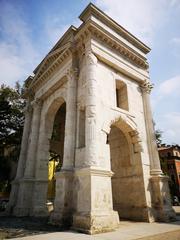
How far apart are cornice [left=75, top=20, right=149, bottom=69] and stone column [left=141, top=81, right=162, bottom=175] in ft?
6.60

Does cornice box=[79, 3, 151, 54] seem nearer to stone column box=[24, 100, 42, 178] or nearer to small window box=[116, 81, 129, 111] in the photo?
small window box=[116, 81, 129, 111]

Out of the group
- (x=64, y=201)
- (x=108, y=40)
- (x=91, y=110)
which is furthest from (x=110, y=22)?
(x=64, y=201)

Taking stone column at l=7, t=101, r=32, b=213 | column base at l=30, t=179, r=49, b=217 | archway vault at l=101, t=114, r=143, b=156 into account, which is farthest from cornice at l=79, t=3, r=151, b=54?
column base at l=30, t=179, r=49, b=217

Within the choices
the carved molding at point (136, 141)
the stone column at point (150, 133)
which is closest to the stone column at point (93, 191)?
the carved molding at point (136, 141)

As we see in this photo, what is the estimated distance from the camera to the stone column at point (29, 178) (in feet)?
44.0

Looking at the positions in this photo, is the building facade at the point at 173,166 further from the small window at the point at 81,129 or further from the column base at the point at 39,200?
the small window at the point at 81,129

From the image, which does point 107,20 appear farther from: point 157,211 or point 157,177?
point 157,211

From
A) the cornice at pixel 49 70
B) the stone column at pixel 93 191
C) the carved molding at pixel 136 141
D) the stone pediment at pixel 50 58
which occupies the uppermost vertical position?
the stone pediment at pixel 50 58

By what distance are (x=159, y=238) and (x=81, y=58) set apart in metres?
10.4

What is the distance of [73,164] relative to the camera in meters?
10.4

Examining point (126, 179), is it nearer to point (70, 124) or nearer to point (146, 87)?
point (70, 124)

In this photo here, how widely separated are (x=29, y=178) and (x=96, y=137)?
7197 millimetres

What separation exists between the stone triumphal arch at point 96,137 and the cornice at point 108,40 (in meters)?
0.06

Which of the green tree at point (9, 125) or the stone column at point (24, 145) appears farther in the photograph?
the green tree at point (9, 125)
